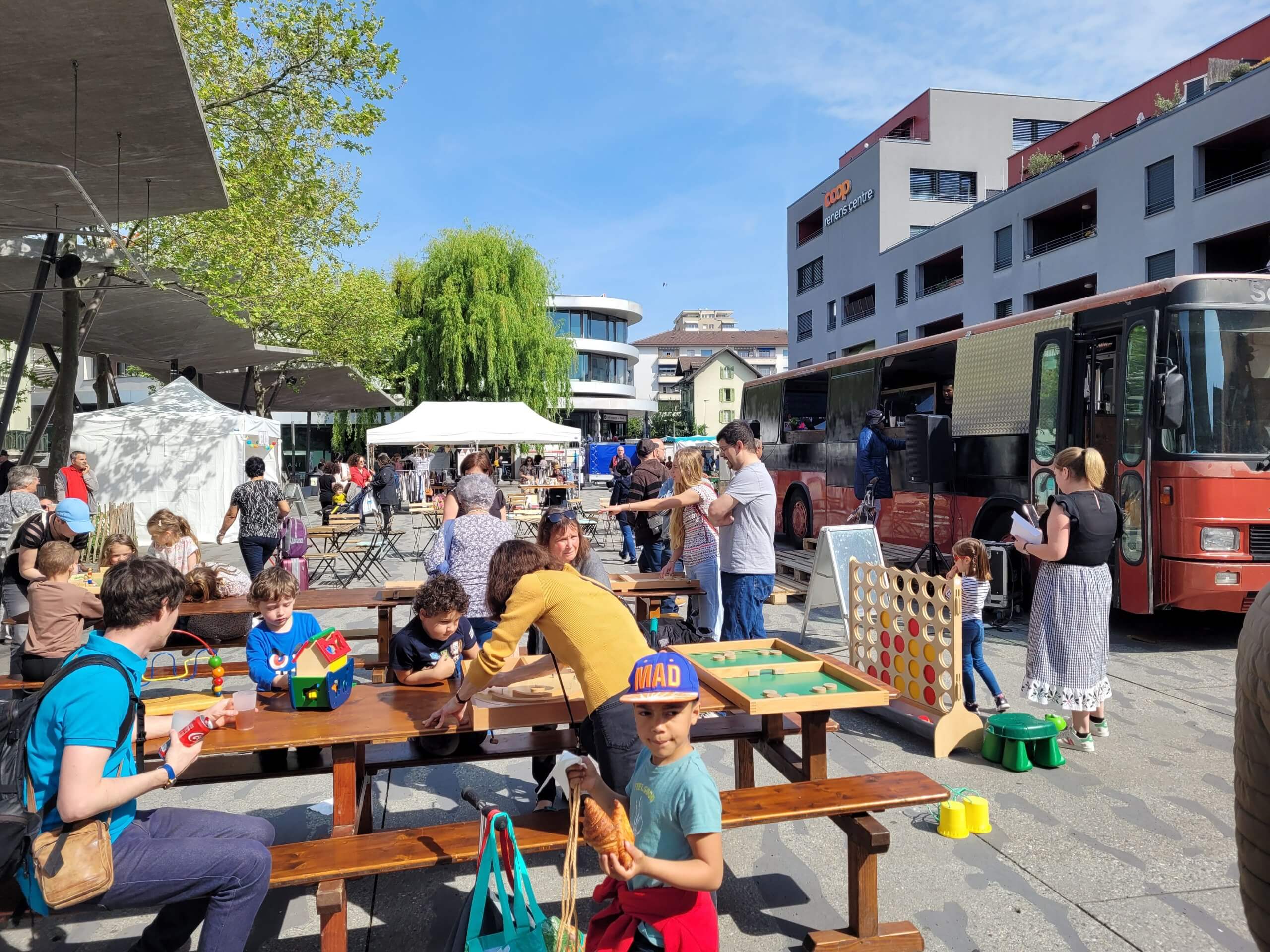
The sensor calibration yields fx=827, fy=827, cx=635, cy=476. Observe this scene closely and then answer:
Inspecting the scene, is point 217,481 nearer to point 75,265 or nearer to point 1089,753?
point 75,265

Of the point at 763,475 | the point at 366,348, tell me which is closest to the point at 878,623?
the point at 763,475

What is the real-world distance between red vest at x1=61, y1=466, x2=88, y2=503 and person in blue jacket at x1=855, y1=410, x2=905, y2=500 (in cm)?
1058

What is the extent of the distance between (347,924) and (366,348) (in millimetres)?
30030

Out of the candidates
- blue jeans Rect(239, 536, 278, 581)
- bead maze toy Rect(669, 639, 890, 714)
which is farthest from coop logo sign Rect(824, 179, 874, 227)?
bead maze toy Rect(669, 639, 890, 714)

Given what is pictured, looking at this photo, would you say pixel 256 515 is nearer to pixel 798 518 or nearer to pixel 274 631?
pixel 274 631

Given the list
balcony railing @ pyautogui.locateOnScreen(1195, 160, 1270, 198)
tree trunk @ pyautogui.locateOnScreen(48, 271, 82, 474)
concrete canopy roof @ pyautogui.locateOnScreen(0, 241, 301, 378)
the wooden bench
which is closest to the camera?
the wooden bench

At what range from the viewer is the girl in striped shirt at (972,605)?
562cm

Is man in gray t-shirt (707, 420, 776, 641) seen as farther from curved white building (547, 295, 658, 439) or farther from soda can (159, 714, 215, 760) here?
curved white building (547, 295, 658, 439)

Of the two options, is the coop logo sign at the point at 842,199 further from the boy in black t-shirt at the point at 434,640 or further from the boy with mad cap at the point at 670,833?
the boy with mad cap at the point at 670,833

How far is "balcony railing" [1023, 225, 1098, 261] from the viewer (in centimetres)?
2706

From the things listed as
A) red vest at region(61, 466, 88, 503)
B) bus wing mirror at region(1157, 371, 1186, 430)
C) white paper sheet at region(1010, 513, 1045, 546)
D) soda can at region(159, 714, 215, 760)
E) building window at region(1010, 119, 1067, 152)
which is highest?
building window at region(1010, 119, 1067, 152)

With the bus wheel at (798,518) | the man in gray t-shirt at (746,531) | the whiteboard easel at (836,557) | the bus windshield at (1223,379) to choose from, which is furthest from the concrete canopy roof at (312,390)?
the bus windshield at (1223,379)

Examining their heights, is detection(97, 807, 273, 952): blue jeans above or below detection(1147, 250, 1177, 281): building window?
below

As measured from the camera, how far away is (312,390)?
3123cm
